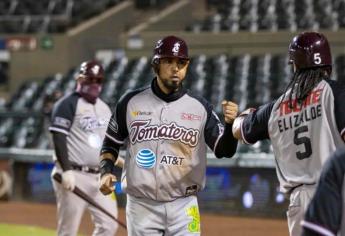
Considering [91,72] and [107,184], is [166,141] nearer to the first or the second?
[107,184]

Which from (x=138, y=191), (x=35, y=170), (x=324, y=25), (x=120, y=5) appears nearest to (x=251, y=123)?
(x=138, y=191)

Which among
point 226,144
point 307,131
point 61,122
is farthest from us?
point 61,122

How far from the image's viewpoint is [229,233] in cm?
1138

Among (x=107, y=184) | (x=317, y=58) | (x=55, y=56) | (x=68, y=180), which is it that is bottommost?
(x=68, y=180)

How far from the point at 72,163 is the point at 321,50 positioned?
12.7ft

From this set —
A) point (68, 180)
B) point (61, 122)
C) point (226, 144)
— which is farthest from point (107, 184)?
point (61, 122)

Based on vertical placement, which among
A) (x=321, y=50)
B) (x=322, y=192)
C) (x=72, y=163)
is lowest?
(x=72, y=163)

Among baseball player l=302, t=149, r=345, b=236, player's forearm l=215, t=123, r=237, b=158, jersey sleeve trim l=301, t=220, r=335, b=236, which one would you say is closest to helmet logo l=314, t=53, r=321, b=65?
player's forearm l=215, t=123, r=237, b=158

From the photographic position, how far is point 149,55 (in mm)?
19672

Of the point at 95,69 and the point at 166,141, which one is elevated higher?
the point at 95,69

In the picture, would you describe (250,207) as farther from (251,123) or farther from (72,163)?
(251,123)

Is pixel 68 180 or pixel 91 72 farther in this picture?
pixel 91 72

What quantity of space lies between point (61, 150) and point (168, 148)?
237 cm


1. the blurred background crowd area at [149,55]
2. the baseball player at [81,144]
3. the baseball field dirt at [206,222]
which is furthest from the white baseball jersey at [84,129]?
the blurred background crowd area at [149,55]
